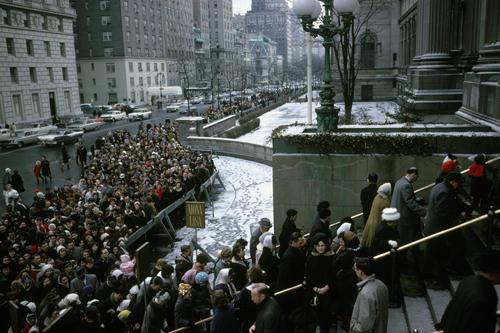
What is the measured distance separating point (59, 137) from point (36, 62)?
22484mm

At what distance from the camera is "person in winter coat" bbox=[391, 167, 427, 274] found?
24.9ft

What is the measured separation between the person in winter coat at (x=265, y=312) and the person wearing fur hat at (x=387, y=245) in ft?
5.89

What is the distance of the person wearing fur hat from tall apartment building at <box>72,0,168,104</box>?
81.9 m

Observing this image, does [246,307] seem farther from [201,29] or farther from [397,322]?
[201,29]

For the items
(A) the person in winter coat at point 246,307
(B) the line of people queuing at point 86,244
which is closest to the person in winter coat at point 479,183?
(A) the person in winter coat at point 246,307

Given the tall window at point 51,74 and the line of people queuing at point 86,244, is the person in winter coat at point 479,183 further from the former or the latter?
the tall window at point 51,74

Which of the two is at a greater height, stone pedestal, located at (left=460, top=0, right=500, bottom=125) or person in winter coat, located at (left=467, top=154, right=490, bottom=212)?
stone pedestal, located at (left=460, top=0, right=500, bottom=125)

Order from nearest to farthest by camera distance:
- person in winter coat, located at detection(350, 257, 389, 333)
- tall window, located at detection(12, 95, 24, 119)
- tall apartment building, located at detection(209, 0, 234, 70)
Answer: person in winter coat, located at detection(350, 257, 389, 333), tall window, located at detection(12, 95, 24, 119), tall apartment building, located at detection(209, 0, 234, 70)

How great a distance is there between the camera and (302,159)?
1139cm

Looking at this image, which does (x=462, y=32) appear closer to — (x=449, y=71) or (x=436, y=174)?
(x=449, y=71)

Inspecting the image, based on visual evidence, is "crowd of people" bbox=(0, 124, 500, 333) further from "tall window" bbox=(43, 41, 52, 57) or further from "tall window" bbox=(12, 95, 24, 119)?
"tall window" bbox=(43, 41, 52, 57)

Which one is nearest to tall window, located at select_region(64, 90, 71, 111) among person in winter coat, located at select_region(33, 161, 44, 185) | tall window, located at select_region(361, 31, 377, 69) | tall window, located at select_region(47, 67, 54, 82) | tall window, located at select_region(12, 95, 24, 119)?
tall window, located at select_region(47, 67, 54, 82)

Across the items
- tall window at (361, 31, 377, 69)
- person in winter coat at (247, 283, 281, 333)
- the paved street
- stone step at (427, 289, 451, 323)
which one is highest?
tall window at (361, 31, 377, 69)

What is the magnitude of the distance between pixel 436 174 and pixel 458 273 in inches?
164
